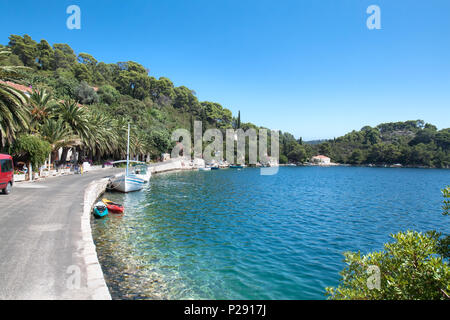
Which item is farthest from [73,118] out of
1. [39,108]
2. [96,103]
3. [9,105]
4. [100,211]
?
[96,103]

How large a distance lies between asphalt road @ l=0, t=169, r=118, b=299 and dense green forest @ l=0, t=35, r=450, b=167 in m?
9.93

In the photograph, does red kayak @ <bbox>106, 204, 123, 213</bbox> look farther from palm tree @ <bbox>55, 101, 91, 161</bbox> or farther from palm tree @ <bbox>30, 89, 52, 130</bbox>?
palm tree @ <bbox>55, 101, 91, 161</bbox>

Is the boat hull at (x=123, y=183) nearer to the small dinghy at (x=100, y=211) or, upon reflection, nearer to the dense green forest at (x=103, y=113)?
the dense green forest at (x=103, y=113)

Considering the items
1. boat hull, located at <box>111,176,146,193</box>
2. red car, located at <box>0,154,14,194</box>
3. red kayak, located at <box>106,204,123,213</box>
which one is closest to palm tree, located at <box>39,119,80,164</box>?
boat hull, located at <box>111,176,146,193</box>

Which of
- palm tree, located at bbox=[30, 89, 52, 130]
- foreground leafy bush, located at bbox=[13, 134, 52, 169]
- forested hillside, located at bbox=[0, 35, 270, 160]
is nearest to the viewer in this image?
foreground leafy bush, located at bbox=[13, 134, 52, 169]

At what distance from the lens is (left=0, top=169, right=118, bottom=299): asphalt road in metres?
6.01

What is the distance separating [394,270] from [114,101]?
97456 millimetres

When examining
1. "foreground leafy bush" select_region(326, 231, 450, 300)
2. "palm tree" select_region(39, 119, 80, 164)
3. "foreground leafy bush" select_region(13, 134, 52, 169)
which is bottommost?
"foreground leafy bush" select_region(326, 231, 450, 300)

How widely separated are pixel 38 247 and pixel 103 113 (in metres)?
59.6

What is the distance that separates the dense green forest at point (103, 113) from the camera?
24234 millimetres

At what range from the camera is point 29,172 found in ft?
79.5

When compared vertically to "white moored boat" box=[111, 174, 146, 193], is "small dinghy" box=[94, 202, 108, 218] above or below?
below

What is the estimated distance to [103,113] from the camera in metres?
61.6

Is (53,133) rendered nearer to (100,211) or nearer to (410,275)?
(100,211)
